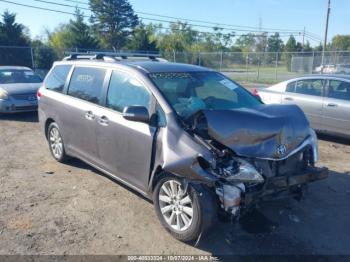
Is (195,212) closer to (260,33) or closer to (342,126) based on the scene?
(342,126)

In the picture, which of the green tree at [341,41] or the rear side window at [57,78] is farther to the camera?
the green tree at [341,41]

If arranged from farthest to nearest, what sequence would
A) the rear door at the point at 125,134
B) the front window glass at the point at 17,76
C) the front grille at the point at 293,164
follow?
1. the front window glass at the point at 17,76
2. the rear door at the point at 125,134
3. the front grille at the point at 293,164

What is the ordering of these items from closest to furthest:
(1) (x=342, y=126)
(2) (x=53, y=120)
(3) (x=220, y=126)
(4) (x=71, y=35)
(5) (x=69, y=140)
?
1. (3) (x=220, y=126)
2. (5) (x=69, y=140)
3. (2) (x=53, y=120)
4. (1) (x=342, y=126)
5. (4) (x=71, y=35)

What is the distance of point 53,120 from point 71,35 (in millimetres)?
40392

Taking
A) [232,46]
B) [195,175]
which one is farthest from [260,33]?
[195,175]

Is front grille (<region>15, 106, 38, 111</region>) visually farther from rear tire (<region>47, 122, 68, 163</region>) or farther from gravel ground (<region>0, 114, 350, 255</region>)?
gravel ground (<region>0, 114, 350, 255</region>)

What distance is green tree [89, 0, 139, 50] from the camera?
187ft

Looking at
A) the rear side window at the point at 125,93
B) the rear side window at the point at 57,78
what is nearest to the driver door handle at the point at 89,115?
the rear side window at the point at 125,93

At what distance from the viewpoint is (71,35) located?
1721 inches

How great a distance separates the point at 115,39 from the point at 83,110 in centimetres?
5448

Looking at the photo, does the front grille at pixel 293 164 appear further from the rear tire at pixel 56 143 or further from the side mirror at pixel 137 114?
the rear tire at pixel 56 143

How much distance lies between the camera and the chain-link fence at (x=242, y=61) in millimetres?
23375

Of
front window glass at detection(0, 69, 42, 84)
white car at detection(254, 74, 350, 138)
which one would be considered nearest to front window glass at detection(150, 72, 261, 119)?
white car at detection(254, 74, 350, 138)

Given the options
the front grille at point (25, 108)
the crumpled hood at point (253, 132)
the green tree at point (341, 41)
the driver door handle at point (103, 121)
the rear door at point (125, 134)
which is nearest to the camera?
the crumpled hood at point (253, 132)
